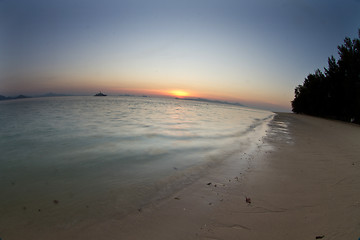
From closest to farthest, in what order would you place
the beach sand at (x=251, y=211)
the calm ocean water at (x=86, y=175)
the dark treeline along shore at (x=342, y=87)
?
the beach sand at (x=251, y=211) < the calm ocean water at (x=86, y=175) < the dark treeline along shore at (x=342, y=87)

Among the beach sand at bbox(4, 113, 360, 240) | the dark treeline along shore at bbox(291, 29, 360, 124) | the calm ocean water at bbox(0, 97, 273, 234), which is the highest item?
the dark treeline along shore at bbox(291, 29, 360, 124)

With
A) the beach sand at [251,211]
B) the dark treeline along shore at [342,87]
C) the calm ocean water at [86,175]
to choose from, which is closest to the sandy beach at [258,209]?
the beach sand at [251,211]

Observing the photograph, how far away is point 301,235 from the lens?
2180mm

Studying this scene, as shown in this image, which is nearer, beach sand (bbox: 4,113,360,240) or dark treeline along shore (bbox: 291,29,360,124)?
beach sand (bbox: 4,113,360,240)

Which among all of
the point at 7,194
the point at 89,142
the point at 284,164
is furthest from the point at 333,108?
the point at 7,194

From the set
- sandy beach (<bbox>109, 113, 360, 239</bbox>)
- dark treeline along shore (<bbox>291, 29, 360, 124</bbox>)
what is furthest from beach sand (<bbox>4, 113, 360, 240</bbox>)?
dark treeline along shore (<bbox>291, 29, 360, 124</bbox>)

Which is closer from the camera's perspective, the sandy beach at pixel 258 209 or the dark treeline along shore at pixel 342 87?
the sandy beach at pixel 258 209

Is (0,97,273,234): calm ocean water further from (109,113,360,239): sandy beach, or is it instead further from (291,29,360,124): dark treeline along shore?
(291,29,360,124): dark treeline along shore

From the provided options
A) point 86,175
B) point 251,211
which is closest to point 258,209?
point 251,211

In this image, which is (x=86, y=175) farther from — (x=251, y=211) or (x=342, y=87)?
(x=342, y=87)

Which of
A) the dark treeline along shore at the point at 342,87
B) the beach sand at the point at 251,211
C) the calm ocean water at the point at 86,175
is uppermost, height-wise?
the dark treeline along shore at the point at 342,87

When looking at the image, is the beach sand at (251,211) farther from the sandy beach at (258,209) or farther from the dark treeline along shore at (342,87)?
the dark treeline along shore at (342,87)

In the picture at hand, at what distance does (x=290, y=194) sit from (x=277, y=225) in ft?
4.28

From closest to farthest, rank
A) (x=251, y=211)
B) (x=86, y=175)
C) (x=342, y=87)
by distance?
(x=251, y=211) → (x=86, y=175) → (x=342, y=87)
